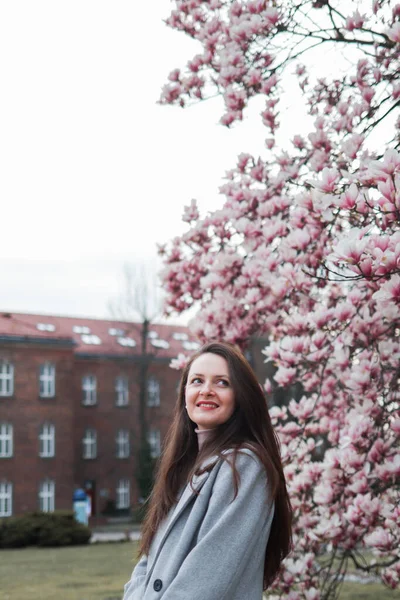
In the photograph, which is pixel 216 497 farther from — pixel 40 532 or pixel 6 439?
pixel 6 439

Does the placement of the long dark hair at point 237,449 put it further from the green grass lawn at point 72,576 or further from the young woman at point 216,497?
the green grass lawn at point 72,576

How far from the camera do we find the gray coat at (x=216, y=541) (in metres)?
2.58

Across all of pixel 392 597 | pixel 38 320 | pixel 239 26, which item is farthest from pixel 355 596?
pixel 38 320

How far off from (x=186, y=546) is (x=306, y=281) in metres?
2.36

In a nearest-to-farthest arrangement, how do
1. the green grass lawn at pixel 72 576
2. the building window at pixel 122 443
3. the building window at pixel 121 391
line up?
the green grass lawn at pixel 72 576 < the building window at pixel 122 443 < the building window at pixel 121 391

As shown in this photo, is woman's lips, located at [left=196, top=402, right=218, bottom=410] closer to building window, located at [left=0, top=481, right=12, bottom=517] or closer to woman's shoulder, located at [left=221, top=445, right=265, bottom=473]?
woman's shoulder, located at [left=221, top=445, right=265, bottom=473]

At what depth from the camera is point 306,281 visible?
474 cm

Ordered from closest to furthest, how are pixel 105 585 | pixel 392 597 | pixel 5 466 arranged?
1. pixel 392 597
2. pixel 105 585
3. pixel 5 466

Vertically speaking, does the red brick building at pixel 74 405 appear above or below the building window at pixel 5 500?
above

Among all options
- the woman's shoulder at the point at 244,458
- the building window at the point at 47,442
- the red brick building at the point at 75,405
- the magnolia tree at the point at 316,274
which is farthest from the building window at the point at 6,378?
the woman's shoulder at the point at 244,458

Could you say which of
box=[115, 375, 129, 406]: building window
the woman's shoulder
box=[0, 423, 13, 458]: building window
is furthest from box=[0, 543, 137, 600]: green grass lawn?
box=[115, 375, 129, 406]: building window

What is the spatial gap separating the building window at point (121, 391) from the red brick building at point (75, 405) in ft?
0.17

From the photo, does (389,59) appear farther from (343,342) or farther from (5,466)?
(5,466)

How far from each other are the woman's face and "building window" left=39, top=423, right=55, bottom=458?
111 ft
